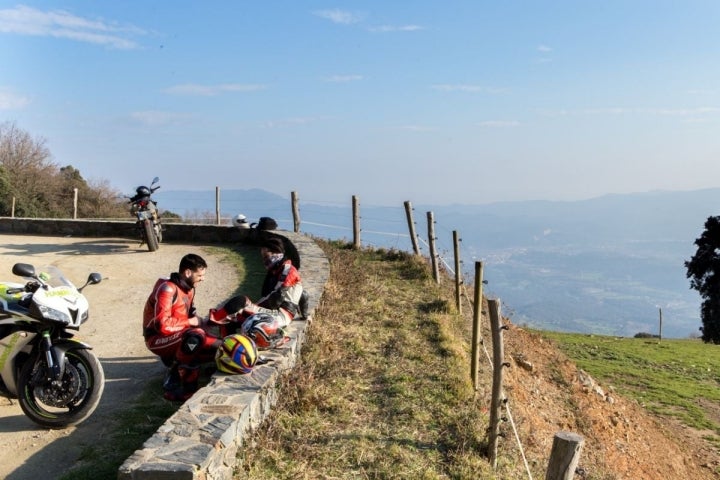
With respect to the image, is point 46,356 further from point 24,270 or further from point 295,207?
point 295,207

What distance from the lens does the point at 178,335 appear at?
5.48m

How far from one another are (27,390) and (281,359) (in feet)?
6.82

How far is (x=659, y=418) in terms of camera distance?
12.5 m

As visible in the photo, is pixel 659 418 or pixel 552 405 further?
pixel 659 418

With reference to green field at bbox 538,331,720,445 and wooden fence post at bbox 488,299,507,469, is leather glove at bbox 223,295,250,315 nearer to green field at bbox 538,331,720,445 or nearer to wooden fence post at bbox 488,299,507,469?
wooden fence post at bbox 488,299,507,469

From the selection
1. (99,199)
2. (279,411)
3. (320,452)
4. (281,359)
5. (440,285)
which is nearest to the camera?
(320,452)

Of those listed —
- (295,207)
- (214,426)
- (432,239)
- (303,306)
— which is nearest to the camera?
(214,426)

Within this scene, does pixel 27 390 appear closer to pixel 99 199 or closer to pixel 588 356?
pixel 588 356

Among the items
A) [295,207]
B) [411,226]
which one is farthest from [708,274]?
[295,207]

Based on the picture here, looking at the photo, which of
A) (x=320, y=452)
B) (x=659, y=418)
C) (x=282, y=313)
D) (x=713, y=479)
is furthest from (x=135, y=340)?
(x=659, y=418)

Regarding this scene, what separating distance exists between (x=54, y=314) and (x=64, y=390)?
635 millimetres

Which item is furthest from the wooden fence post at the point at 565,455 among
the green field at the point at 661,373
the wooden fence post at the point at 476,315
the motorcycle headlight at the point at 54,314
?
the green field at the point at 661,373

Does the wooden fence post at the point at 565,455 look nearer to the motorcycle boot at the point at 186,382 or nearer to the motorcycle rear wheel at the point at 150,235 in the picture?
the motorcycle boot at the point at 186,382

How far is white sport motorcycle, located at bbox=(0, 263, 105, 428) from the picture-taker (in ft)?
15.2
